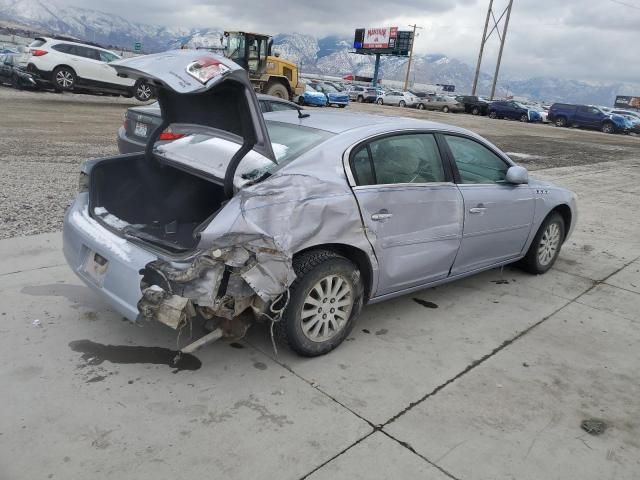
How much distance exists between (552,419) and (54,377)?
110 inches

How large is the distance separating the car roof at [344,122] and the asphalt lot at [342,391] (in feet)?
4.65

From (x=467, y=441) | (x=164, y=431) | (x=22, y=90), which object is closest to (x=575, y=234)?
(x=467, y=441)

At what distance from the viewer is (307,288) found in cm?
316

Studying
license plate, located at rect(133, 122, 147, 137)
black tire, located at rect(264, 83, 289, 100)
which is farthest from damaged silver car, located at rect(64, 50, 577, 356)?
black tire, located at rect(264, 83, 289, 100)

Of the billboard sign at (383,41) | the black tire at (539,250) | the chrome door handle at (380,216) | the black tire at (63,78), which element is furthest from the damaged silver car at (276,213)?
the billboard sign at (383,41)

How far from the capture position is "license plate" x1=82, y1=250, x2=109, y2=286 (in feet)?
10.4

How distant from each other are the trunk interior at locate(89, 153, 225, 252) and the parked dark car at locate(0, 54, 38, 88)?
1749 centimetres

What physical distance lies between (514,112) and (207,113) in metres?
40.5

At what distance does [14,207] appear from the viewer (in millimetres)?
5934

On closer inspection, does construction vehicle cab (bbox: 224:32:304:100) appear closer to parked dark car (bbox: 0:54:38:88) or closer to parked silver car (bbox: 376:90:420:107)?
parked dark car (bbox: 0:54:38:88)

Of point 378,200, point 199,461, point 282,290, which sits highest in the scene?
point 378,200

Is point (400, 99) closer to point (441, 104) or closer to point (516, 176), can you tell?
point (441, 104)

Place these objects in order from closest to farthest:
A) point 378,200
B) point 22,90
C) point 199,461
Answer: point 199,461 → point 378,200 → point 22,90

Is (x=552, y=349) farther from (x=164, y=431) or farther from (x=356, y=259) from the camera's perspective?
(x=164, y=431)
